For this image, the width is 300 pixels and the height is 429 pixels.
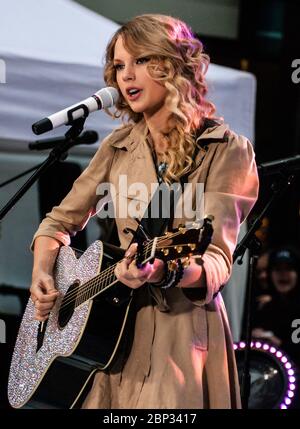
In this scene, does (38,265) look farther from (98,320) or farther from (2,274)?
(2,274)

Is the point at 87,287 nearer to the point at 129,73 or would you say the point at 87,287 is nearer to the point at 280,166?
the point at 129,73

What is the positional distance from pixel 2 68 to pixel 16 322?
167 cm

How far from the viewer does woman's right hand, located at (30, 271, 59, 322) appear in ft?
10.1

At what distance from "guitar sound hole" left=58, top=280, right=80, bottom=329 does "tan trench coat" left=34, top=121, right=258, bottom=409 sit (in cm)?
30

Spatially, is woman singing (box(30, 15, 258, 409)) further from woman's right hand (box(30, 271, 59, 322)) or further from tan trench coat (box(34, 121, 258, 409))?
woman's right hand (box(30, 271, 59, 322))

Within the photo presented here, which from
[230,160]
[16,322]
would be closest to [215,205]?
[230,160]

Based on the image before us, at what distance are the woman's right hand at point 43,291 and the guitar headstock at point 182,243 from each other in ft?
2.53

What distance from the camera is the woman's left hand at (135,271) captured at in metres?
2.37

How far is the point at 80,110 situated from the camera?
3229 mm

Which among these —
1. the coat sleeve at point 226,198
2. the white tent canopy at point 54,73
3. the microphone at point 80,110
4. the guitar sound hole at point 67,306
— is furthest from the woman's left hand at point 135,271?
the white tent canopy at point 54,73

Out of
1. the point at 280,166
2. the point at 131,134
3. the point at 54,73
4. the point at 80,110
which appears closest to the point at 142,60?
the point at 131,134

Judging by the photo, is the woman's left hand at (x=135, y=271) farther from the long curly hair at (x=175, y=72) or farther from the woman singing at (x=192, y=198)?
the long curly hair at (x=175, y=72)

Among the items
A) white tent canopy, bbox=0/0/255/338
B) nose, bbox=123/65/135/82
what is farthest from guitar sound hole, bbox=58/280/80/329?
white tent canopy, bbox=0/0/255/338
